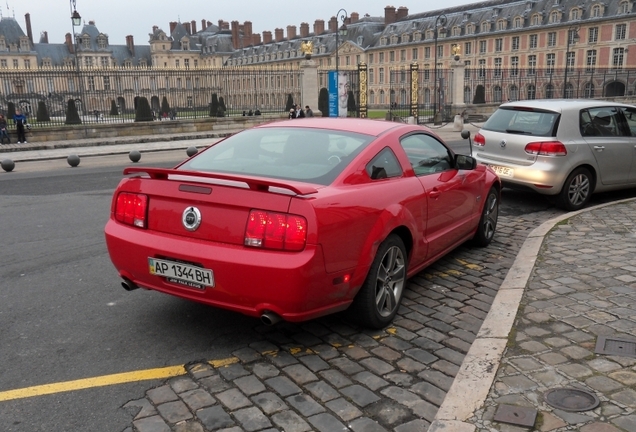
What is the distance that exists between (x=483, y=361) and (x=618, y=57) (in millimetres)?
84249

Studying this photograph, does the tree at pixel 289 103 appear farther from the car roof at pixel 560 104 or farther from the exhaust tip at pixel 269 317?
the exhaust tip at pixel 269 317

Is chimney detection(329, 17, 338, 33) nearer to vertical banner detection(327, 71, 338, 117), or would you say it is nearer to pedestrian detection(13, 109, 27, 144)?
vertical banner detection(327, 71, 338, 117)

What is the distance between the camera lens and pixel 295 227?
145 inches

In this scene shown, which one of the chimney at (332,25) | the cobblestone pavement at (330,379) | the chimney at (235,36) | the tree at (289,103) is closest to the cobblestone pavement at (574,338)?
the cobblestone pavement at (330,379)

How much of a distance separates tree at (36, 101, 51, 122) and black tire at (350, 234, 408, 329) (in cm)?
2833

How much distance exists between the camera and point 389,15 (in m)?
105

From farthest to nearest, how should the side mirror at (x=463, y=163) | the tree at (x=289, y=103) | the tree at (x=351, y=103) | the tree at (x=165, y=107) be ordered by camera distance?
the tree at (x=289, y=103) < the tree at (x=351, y=103) < the tree at (x=165, y=107) < the side mirror at (x=463, y=163)

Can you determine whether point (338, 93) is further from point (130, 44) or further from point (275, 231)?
point (130, 44)

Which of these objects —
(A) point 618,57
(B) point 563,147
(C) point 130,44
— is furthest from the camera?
(C) point 130,44

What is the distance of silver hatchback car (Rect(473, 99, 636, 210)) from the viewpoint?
8.58 metres

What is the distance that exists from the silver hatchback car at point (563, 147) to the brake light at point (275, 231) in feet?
19.6

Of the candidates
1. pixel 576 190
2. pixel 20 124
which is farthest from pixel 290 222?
pixel 20 124

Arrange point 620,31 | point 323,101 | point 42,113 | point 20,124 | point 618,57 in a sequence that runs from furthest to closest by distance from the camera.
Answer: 1. point 618,57
2. point 620,31
3. point 323,101
4. point 42,113
5. point 20,124

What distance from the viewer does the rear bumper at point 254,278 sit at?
3.67m
